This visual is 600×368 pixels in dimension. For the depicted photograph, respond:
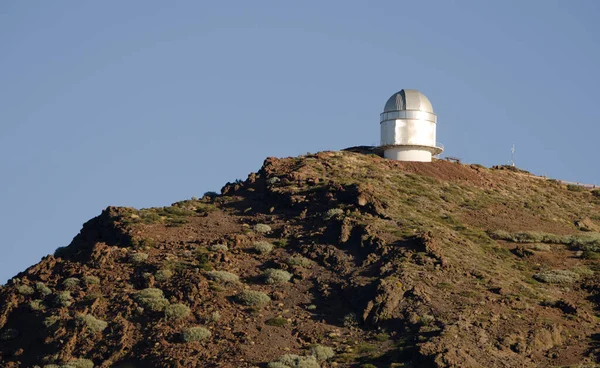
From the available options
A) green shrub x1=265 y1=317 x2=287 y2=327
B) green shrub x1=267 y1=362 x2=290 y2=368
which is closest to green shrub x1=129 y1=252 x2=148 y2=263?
green shrub x1=265 y1=317 x2=287 y2=327

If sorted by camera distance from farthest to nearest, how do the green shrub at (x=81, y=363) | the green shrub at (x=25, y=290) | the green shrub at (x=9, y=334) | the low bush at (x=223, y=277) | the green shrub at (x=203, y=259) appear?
the green shrub at (x=25, y=290), the green shrub at (x=203, y=259), the low bush at (x=223, y=277), the green shrub at (x=9, y=334), the green shrub at (x=81, y=363)

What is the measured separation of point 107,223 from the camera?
191 feet

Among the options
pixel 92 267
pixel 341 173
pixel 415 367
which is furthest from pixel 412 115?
pixel 415 367

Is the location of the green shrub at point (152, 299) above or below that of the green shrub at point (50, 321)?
above

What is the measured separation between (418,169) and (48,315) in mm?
27386

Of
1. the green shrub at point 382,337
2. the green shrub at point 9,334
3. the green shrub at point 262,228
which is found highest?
the green shrub at point 262,228

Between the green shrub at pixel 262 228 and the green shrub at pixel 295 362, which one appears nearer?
the green shrub at pixel 295 362

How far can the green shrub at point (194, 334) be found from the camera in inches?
1769

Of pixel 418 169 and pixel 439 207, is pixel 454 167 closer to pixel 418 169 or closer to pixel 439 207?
pixel 418 169

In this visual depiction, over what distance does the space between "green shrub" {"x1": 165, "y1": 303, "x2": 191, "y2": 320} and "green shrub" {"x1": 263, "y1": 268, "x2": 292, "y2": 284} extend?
4.53 meters

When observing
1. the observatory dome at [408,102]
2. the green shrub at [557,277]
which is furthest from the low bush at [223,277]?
the observatory dome at [408,102]

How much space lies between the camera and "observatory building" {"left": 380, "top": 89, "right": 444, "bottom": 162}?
2694 inches

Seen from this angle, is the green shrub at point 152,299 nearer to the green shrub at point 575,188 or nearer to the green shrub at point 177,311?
the green shrub at point 177,311

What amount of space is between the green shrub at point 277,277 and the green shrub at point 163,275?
4418mm
